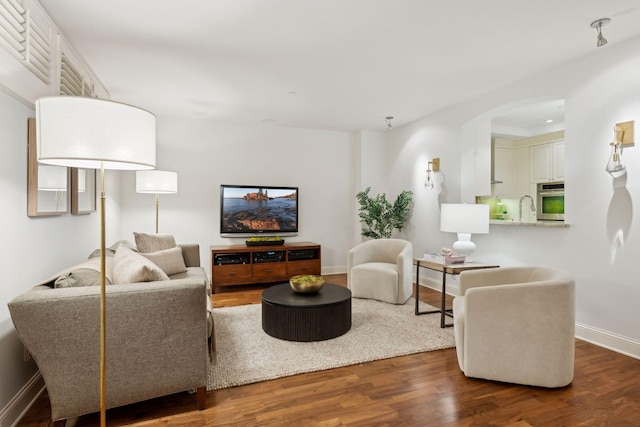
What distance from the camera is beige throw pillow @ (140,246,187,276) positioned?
11.1 ft

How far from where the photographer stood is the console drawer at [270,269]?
4998mm

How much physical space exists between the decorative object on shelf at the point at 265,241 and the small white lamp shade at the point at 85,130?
3.75 meters

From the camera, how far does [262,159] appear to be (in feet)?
18.6

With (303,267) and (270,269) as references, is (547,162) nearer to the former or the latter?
(303,267)

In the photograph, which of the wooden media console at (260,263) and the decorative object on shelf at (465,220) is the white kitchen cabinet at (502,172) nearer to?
the decorative object on shelf at (465,220)

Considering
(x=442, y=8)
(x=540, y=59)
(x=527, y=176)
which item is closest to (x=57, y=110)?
(x=442, y=8)

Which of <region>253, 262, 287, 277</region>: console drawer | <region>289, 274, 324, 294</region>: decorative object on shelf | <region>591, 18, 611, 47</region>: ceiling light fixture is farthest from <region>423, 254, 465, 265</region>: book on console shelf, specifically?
<region>253, 262, 287, 277</region>: console drawer

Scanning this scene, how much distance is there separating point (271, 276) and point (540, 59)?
416 centimetres

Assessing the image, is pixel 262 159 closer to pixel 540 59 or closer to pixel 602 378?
pixel 540 59

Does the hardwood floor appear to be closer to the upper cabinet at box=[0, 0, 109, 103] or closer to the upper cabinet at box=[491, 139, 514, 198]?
the upper cabinet at box=[0, 0, 109, 103]

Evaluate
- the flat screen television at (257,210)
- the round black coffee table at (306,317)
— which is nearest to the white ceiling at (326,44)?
the flat screen television at (257,210)

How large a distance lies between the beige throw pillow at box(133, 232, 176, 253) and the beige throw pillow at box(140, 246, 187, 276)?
0.31 metres

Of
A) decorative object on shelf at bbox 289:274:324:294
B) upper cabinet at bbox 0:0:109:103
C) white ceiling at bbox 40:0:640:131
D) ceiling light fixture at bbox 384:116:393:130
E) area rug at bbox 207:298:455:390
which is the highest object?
ceiling light fixture at bbox 384:116:393:130

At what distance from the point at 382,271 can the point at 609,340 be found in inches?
84.1
